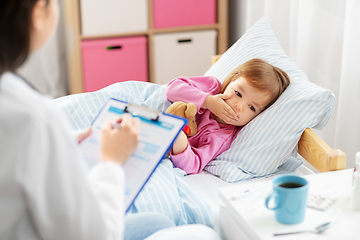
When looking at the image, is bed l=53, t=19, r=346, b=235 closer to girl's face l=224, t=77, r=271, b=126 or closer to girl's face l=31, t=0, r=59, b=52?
girl's face l=224, t=77, r=271, b=126

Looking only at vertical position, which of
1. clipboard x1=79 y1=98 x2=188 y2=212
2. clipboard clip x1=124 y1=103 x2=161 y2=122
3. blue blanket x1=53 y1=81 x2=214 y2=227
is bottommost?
blue blanket x1=53 y1=81 x2=214 y2=227

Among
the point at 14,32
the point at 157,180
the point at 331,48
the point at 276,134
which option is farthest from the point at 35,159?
the point at 331,48

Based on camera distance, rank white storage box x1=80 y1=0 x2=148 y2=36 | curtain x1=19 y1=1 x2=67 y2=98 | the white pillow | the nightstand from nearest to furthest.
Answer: the nightstand
the white pillow
white storage box x1=80 y1=0 x2=148 y2=36
curtain x1=19 y1=1 x2=67 y2=98

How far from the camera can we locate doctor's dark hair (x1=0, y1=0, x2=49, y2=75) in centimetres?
58

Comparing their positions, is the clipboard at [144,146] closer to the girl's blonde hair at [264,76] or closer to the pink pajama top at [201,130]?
the pink pajama top at [201,130]

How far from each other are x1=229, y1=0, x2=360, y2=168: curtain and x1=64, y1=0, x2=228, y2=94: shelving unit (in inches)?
19.7

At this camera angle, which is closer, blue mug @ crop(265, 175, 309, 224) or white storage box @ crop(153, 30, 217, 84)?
blue mug @ crop(265, 175, 309, 224)

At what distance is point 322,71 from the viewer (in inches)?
71.5

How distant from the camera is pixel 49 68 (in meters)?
2.85

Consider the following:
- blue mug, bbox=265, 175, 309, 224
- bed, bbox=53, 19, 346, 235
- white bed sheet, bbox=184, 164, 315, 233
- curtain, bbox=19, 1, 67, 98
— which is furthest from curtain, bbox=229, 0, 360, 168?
curtain, bbox=19, 1, 67, 98

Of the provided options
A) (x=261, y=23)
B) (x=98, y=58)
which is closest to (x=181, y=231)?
(x=261, y=23)

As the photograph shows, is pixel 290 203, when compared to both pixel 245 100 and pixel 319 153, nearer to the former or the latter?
pixel 319 153

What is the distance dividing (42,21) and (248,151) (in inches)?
33.1

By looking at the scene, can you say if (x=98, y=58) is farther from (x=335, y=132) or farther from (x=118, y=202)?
(x=118, y=202)
